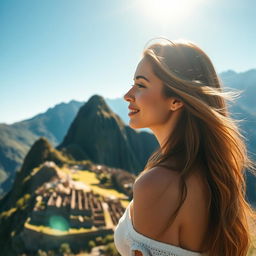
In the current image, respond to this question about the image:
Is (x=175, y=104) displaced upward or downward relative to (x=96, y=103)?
upward

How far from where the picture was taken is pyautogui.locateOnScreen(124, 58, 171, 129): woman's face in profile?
229cm

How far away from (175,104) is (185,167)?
514 mm

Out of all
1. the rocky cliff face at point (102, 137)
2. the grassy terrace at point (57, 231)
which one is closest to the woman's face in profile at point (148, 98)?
the grassy terrace at point (57, 231)

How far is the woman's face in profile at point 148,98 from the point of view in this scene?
2.29m

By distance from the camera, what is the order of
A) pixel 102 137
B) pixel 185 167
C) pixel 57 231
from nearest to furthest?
pixel 185 167 → pixel 57 231 → pixel 102 137

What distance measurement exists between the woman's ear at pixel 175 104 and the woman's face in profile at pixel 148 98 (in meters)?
0.04

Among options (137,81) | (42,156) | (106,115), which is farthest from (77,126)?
(137,81)

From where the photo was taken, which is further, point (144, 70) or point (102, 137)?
point (102, 137)

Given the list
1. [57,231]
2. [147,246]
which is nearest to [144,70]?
[147,246]

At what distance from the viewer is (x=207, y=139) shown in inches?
87.0

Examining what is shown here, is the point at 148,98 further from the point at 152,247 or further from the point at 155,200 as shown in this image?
the point at 152,247

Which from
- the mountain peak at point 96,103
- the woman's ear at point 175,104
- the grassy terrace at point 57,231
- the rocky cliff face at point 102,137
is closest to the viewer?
the woman's ear at point 175,104

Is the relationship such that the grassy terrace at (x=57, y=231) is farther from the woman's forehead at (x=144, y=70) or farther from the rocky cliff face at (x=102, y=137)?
the rocky cliff face at (x=102, y=137)

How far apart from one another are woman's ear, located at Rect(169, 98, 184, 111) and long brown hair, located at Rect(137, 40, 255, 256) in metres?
0.03
